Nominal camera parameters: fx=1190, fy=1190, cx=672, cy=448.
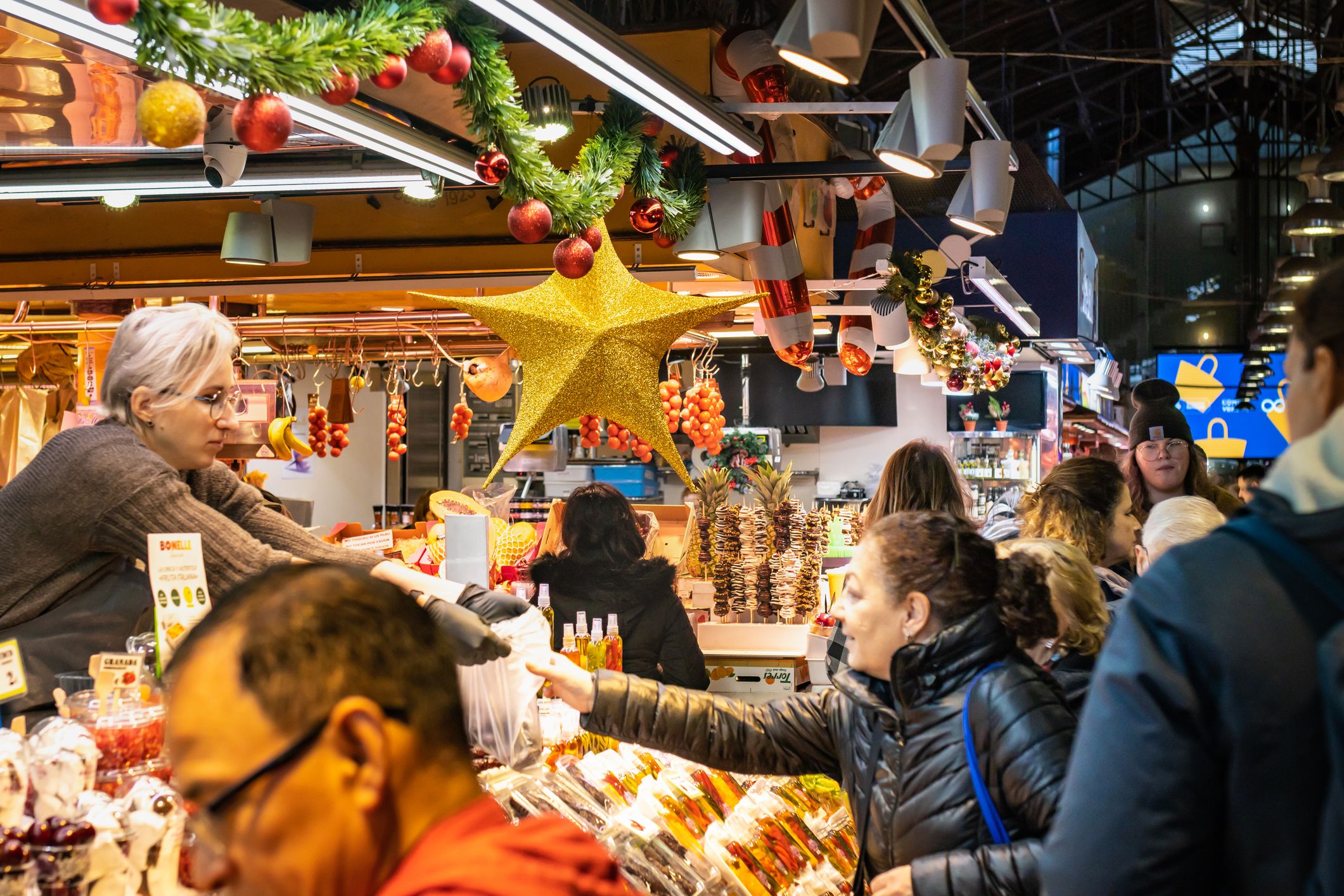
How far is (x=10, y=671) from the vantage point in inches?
79.8

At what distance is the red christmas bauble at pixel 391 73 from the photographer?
216 centimetres

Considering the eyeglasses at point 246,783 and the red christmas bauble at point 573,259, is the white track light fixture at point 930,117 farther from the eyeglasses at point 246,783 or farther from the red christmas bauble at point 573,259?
the eyeglasses at point 246,783

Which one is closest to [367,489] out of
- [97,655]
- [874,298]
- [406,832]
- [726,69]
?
[874,298]

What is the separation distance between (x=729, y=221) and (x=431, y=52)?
1.97 metres

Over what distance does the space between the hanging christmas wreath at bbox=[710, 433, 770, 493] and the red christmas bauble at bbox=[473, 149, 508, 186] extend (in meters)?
4.99

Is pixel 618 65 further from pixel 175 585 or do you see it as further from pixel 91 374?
pixel 91 374

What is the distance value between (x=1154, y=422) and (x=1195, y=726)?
4.09m

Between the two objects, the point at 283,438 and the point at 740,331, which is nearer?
the point at 283,438

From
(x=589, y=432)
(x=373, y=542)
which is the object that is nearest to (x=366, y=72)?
(x=373, y=542)

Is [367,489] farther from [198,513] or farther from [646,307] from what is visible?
[198,513]

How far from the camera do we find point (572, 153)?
5.32 meters

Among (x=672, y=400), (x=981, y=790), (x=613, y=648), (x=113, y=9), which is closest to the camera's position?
(x=113, y=9)

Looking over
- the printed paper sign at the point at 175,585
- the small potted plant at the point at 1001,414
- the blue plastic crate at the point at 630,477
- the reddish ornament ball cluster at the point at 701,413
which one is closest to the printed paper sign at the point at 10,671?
the printed paper sign at the point at 175,585

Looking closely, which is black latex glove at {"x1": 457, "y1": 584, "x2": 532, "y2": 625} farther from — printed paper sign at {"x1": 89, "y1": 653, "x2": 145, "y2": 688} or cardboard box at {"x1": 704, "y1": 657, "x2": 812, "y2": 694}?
cardboard box at {"x1": 704, "y1": 657, "x2": 812, "y2": 694}
